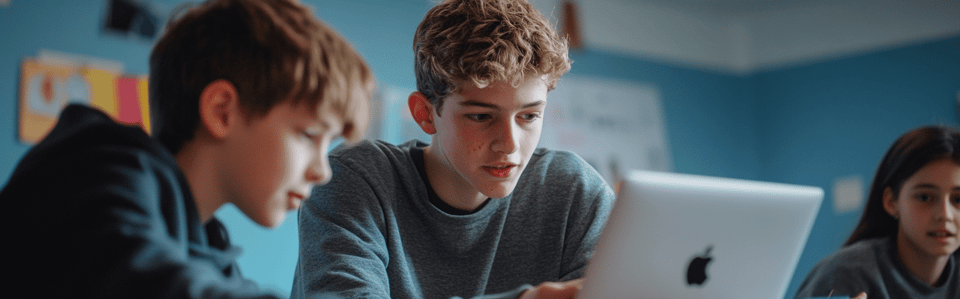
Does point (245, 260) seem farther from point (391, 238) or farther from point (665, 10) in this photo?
point (665, 10)

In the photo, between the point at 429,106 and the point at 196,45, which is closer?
the point at 196,45

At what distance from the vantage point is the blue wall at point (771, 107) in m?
3.19

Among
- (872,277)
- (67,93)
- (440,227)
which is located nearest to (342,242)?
(440,227)

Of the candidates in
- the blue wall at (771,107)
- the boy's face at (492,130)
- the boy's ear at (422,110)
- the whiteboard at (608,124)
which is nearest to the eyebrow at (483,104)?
the boy's face at (492,130)

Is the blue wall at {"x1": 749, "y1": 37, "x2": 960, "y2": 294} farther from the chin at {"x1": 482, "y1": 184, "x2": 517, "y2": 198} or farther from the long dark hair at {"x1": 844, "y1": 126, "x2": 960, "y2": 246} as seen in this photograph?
the chin at {"x1": 482, "y1": 184, "x2": 517, "y2": 198}

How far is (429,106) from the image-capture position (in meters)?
1.24

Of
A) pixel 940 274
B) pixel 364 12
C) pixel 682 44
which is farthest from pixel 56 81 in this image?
pixel 682 44

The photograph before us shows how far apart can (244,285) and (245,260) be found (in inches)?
87.1

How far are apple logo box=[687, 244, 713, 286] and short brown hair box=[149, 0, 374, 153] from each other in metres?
0.44

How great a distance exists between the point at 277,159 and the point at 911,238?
1.36m

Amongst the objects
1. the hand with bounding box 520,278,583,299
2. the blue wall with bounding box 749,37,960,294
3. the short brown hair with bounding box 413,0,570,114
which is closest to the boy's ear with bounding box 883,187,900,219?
the short brown hair with bounding box 413,0,570,114

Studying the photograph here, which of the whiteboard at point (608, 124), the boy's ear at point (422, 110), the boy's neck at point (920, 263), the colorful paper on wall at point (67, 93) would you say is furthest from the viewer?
the whiteboard at point (608, 124)

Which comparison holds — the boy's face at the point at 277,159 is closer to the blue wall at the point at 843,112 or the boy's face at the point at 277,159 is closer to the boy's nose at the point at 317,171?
the boy's nose at the point at 317,171

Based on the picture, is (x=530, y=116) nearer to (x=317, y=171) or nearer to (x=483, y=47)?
(x=483, y=47)
